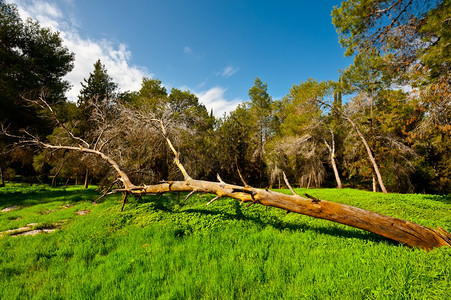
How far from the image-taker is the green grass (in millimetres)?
2521

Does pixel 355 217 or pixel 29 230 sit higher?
pixel 355 217

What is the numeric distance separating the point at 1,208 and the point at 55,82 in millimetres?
14905

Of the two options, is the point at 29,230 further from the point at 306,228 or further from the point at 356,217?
the point at 356,217

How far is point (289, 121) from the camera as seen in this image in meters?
22.4

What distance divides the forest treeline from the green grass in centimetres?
221

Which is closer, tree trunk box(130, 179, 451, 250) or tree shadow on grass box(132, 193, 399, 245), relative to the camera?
tree trunk box(130, 179, 451, 250)

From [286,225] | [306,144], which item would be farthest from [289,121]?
[286,225]

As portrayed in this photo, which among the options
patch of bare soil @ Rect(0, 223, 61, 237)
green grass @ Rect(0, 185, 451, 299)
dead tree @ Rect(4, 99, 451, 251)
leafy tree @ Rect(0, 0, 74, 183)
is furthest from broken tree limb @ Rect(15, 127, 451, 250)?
leafy tree @ Rect(0, 0, 74, 183)

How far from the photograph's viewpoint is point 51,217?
692 centimetres

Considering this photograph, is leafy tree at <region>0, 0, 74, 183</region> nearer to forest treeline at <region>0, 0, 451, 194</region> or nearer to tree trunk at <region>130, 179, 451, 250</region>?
forest treeline at <region>0, 0, 451, 194</region>

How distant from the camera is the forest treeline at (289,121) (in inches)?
304

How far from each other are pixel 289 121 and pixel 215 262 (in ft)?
70.2

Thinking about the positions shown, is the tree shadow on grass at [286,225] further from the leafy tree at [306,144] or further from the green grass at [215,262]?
the leafy tree at [306,144]

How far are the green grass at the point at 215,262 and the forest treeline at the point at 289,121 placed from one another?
221 centimetres
